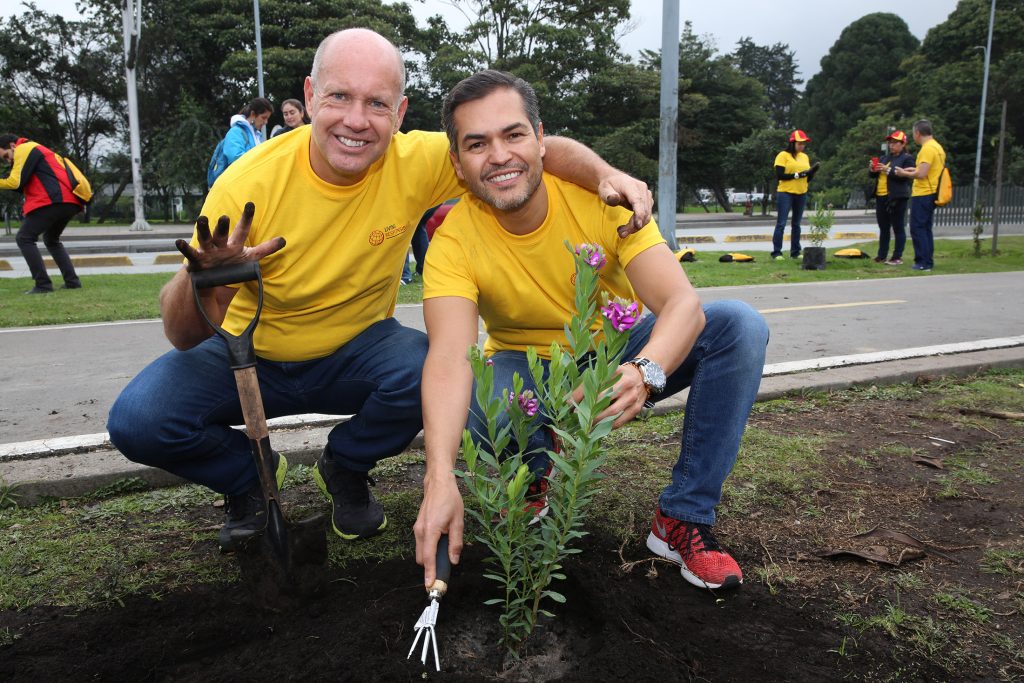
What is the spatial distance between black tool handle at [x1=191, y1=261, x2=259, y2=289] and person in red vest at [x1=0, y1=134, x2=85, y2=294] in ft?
25.9

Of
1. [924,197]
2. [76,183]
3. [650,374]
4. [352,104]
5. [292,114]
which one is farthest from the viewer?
[924,197]

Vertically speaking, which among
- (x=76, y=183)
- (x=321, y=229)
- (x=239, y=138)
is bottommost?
(x=321, y=229)

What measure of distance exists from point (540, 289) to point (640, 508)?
94 centimetres

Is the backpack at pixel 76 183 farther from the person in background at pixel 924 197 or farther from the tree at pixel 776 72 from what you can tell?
the tree at pixel 776 72

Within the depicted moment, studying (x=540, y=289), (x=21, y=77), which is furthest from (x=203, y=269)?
(x=21, y=77)

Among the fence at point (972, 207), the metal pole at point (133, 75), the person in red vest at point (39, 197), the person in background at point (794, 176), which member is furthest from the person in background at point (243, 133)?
the fence at point (972, 207)

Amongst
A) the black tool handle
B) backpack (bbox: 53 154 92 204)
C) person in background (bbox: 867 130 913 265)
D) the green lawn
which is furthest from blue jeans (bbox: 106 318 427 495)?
person in background (bbox: 867 130 913 265)

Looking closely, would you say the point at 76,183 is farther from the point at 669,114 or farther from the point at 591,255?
the point at 591,255

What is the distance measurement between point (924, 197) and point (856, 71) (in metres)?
57.8

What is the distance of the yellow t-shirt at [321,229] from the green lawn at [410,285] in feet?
Answer: 14.0

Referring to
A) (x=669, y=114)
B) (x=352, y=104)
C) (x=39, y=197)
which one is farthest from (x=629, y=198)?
(x=669, y=114)

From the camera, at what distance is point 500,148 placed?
2590mm

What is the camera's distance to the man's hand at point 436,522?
197cm

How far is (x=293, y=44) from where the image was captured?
32.8m
